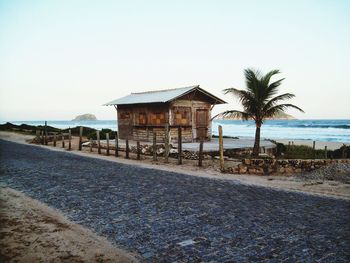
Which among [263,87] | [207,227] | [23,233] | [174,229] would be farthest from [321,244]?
[263,87]

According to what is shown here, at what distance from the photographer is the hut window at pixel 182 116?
22886mm

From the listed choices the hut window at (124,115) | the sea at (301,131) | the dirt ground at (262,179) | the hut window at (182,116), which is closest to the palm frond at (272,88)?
the dirt ground at (262,179)

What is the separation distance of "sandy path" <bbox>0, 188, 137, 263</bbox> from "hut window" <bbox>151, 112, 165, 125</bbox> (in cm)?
1559

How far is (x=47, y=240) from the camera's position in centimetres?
568

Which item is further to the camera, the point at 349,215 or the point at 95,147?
the point at 95,147

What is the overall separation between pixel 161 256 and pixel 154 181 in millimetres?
6683

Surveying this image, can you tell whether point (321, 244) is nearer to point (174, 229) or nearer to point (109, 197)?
point (174, 229)

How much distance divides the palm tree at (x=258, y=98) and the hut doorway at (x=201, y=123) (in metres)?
6.45

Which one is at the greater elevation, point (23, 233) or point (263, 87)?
point (263, 87)

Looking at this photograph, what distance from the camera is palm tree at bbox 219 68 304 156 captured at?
17484 mm

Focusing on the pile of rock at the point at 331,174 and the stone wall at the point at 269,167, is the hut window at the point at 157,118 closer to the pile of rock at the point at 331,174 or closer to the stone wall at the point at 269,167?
the stone wall at the point at 269,167

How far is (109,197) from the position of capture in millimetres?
9070

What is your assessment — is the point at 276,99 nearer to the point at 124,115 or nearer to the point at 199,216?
the point at 199,216

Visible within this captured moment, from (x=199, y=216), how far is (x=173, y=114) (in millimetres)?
15900
